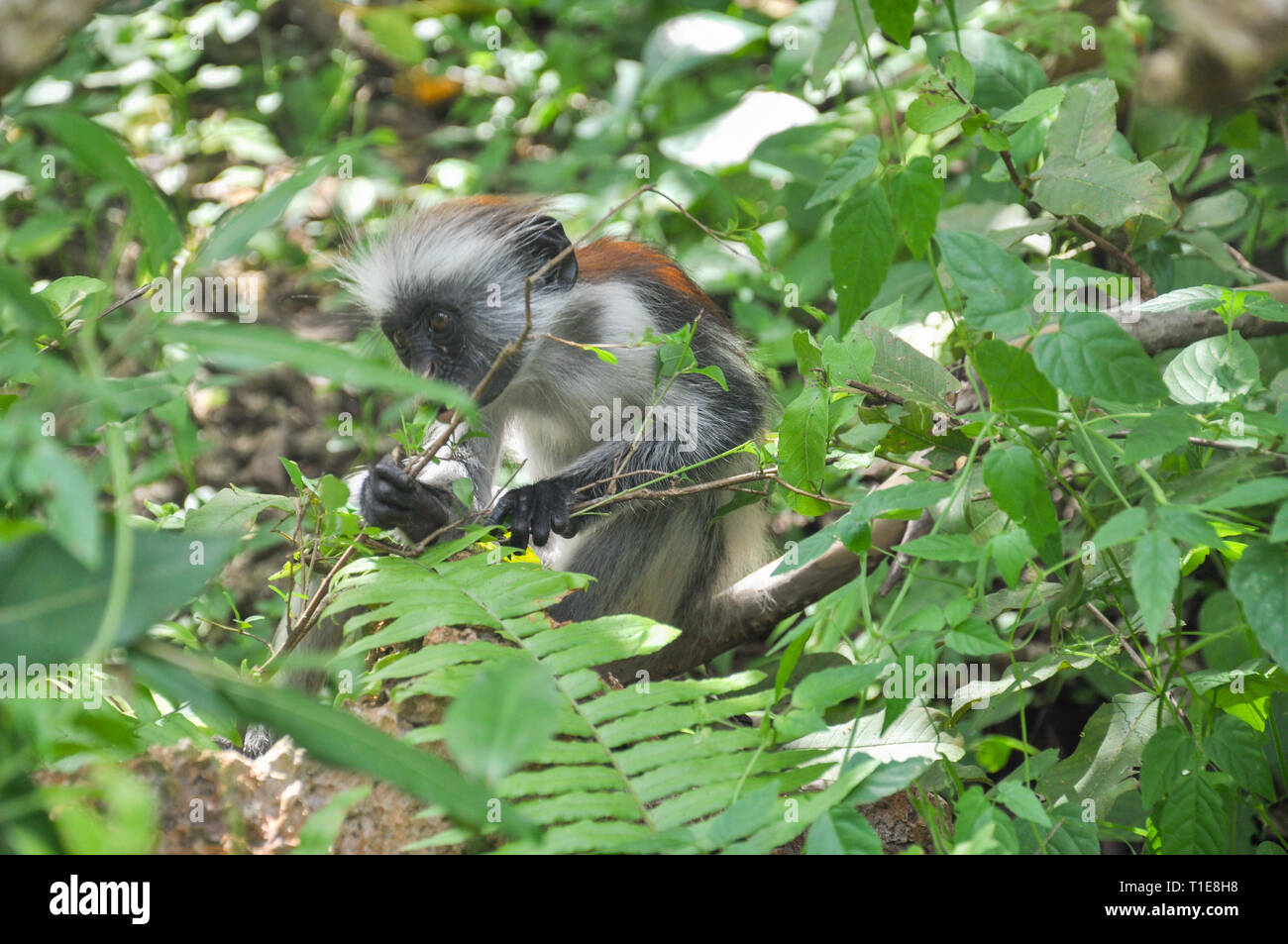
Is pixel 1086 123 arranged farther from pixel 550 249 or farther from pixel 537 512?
pixel 550 249

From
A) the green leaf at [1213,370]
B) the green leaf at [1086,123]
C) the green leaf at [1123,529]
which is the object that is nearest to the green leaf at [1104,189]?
the green leaf at [1086,123]

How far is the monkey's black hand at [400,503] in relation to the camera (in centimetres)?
393

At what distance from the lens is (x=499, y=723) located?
131 cm

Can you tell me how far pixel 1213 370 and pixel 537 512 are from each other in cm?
226

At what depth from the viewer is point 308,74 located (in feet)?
29.6

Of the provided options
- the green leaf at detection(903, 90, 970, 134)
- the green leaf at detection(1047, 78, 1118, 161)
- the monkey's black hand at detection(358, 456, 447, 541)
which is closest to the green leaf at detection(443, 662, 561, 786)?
the green leaf at detection(903, 90, 970, 134)

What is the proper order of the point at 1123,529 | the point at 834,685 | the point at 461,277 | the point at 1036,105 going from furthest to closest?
the point at 461,277
the point at 1036,105
the point at 834,685
the point at 1123,529

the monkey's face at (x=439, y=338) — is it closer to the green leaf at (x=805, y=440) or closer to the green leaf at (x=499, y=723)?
the green leaf at (x=805, y=440)

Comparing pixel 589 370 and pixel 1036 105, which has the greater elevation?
pixel 1036 105

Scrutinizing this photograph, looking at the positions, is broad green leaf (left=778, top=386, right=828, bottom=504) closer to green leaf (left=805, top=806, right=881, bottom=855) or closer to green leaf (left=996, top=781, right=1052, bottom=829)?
green leaf (left=996, top=781, right=1052, bottom=829)

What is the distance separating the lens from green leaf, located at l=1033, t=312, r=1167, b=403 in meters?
2.18

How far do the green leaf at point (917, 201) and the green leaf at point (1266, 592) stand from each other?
105 cm

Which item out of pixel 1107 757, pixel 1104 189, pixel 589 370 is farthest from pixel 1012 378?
pixel 589 370
